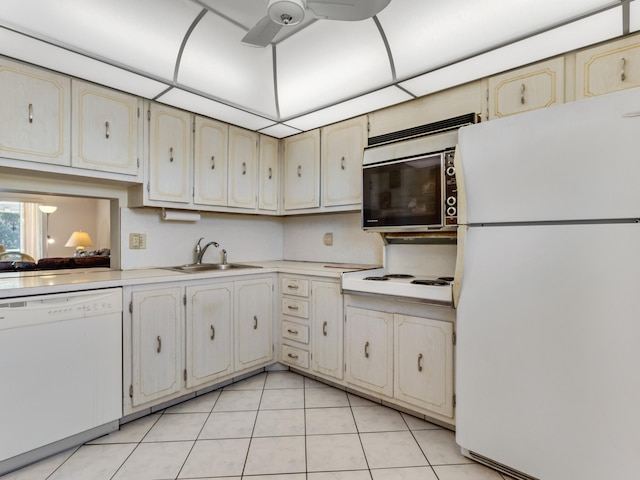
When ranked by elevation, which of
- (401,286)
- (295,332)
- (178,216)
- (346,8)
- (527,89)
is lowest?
(295,332)

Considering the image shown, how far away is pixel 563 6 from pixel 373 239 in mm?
1827

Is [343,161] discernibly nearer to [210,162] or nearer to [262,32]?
[210,162]

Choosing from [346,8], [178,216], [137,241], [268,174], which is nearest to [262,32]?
Result: [346,8]

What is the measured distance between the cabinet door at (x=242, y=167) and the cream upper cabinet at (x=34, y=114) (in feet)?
3.86

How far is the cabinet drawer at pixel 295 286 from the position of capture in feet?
8.55

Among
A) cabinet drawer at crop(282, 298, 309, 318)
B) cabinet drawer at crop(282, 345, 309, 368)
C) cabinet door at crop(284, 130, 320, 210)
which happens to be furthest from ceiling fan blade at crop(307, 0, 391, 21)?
cabinet drawer at crop(282, 345, 309, 368)

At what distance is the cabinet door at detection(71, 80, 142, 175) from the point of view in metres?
2.01

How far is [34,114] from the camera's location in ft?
6.05

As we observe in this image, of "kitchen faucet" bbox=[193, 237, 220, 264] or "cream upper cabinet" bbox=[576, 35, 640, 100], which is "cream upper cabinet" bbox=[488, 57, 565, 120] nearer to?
"cream upper cabinet" bbox=[576, 35, 640, 100]

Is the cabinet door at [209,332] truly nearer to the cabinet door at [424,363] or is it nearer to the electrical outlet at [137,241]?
the electrical outlet at [137,241]

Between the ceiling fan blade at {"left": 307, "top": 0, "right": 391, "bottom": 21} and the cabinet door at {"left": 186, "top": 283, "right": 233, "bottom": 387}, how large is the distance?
183cm

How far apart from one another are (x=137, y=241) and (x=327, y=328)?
1.65 meters

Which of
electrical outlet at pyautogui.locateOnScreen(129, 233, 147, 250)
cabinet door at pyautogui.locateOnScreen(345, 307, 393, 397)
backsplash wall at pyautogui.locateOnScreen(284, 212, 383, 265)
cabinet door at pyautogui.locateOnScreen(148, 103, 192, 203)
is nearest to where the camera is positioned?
cabinet door at pyautogui.locateOnScreen(345, 307, 393, 397)

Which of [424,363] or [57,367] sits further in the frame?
[424,363]
